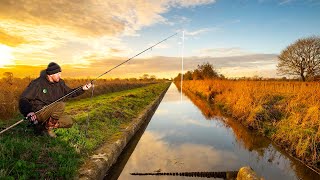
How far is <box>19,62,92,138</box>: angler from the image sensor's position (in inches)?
236

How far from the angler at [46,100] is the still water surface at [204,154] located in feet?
5.63

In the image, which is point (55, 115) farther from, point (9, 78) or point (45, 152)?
point (9, 78)

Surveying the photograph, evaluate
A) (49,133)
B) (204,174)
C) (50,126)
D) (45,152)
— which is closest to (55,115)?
(50,126)

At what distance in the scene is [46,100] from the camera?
6391mm

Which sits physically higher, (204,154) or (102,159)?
(102,159)

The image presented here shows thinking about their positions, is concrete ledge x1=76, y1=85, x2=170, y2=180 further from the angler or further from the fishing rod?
the angler

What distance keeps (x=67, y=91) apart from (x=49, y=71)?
80cm

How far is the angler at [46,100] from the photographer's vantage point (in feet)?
19.7

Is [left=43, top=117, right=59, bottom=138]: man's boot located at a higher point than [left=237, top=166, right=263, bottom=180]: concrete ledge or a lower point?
higher

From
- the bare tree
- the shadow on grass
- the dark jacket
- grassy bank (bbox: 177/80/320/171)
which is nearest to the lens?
the shadow on grass

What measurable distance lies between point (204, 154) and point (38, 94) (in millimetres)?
4729

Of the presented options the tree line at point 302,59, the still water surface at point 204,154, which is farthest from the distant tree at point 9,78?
the tree line at point 302,59

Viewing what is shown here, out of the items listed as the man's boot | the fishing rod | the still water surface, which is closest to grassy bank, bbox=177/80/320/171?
the still water surface

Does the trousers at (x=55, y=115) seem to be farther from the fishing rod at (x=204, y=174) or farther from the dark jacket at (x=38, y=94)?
the fishing rod at (x=204, y=174)
